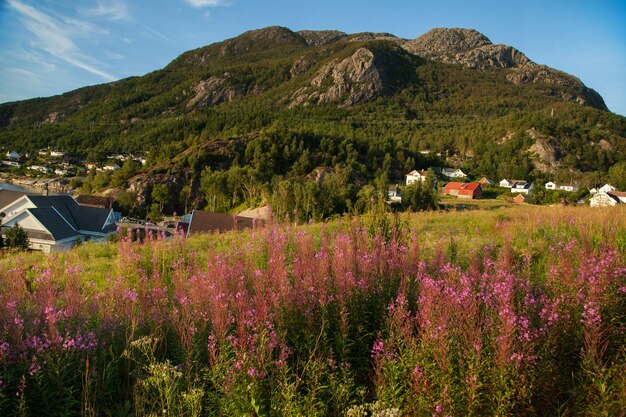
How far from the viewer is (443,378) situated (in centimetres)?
275

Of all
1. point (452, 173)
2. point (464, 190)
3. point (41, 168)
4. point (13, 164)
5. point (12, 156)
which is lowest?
point (464, 190)

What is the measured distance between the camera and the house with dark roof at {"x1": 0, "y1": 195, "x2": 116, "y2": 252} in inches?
986

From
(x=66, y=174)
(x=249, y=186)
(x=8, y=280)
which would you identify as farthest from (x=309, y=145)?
(x=8, y=280)

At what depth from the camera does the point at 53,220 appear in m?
27.0

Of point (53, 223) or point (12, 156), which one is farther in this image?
point (12, 156)

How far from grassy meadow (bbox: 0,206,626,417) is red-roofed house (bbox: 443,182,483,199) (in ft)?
240

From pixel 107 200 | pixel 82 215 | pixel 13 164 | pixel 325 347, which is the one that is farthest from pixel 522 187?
pixel 13 164

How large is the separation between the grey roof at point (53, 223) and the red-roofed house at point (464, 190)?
63.5 meters

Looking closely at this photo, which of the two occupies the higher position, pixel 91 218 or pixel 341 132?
pixel 341 132

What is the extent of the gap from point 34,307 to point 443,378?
3.66 m

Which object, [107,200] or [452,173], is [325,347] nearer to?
[107,200]

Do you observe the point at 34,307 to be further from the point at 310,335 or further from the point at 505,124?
the point at 505,124

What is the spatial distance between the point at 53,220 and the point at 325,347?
30.0 meters

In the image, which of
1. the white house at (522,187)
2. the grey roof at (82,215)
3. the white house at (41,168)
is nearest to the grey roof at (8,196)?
the grey roof at (82,215)
